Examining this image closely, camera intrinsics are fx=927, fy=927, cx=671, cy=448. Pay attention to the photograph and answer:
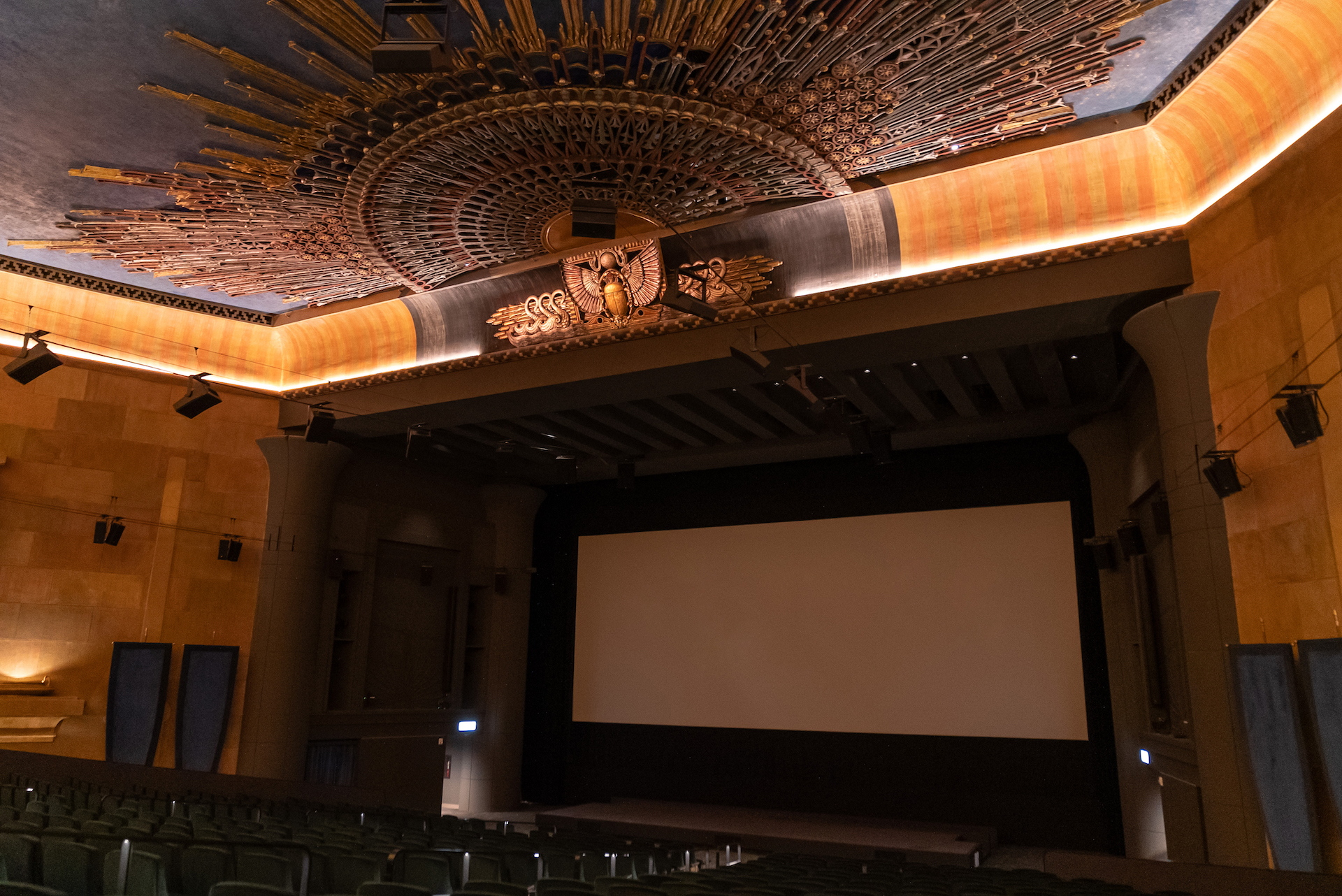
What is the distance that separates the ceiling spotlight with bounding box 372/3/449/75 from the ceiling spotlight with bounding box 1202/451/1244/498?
6.68 metres

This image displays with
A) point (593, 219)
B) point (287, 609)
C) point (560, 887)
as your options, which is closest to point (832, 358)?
point (593, 219)

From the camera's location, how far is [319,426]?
12344 millimetres

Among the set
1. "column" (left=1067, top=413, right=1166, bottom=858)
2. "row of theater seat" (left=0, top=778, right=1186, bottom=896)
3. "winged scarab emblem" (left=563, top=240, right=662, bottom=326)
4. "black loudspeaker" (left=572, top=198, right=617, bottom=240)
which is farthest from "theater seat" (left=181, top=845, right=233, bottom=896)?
"column" (left=1067, top=413, right=1166, bottom=858)

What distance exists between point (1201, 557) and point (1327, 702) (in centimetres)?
186

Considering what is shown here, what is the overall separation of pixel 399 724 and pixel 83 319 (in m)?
7.84

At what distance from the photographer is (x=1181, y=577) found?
27.6 ft

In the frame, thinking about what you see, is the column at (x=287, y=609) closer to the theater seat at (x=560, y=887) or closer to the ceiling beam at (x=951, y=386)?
the ceiling beam at (x=951, y=386)

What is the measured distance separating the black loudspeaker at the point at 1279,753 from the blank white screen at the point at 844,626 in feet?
20.9

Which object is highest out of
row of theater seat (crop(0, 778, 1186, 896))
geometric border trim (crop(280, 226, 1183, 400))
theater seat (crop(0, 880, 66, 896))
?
geometric border trim (crop(280, 226, 1183, 400))

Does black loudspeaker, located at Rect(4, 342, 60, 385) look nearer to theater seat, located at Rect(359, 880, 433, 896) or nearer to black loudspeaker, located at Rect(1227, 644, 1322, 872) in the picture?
theater seat, located at Rect(359, 880, 433, 896)

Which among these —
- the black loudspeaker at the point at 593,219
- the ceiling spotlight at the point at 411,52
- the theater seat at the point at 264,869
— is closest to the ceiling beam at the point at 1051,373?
the black loudspeaker at the point at 593,219

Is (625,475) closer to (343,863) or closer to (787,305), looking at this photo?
(787,305)

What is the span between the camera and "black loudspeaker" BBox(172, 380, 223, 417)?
1148 centimetres

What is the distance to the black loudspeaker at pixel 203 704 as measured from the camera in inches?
508
